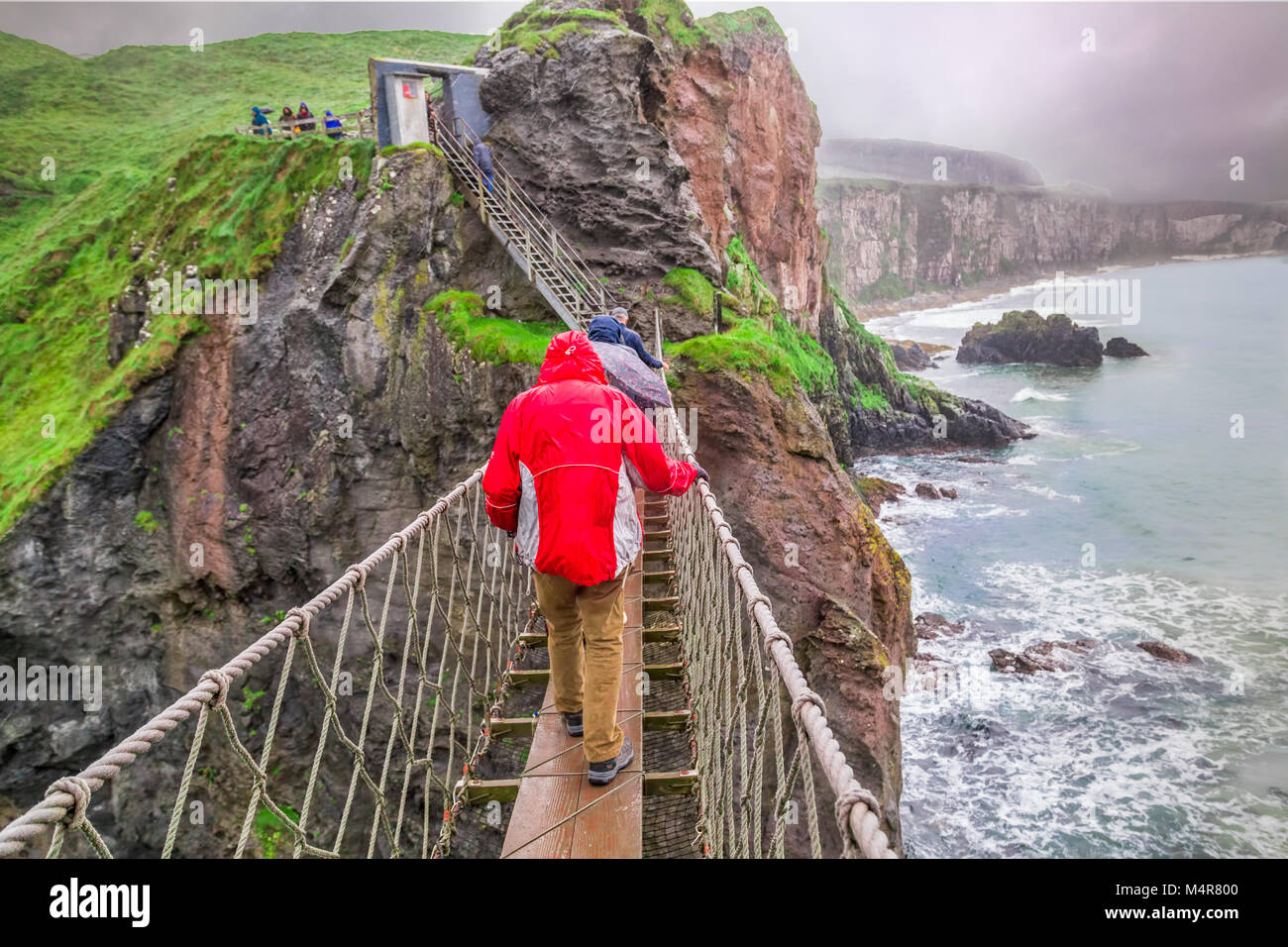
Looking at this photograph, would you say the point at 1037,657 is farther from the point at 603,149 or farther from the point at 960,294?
the point at 960,294

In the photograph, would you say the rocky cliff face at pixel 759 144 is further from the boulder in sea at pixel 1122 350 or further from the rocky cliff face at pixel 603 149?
the boulder in sea at pixel 1122 350

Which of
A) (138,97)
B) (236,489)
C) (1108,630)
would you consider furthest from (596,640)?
(138,97)

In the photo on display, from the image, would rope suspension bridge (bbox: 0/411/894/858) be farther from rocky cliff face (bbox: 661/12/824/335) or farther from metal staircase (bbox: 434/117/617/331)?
rocky cliff face (bbox: 661/12/824/335)

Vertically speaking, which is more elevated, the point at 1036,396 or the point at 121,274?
the point at 121,274

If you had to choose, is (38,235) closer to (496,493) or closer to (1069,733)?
(496,493)

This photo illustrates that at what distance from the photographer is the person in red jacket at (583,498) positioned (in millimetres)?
2701

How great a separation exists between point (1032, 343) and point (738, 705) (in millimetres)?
66092

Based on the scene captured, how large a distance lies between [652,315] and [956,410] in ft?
107

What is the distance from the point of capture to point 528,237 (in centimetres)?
1073

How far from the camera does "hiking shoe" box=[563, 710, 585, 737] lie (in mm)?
3240

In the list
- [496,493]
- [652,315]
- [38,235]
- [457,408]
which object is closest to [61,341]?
[38,235]

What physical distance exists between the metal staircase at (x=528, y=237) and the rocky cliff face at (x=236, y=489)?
425mm
